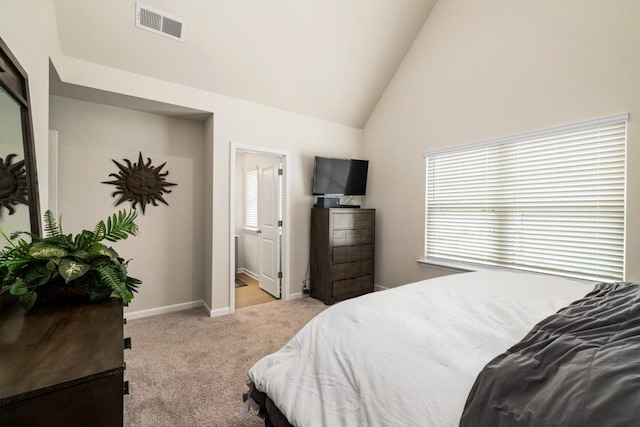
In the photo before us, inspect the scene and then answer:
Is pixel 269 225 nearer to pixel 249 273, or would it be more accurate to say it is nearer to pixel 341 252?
pixel 341 252

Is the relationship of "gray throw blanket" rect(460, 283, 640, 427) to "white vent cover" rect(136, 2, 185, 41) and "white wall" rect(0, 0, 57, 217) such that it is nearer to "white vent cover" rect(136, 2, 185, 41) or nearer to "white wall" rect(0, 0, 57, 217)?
"white wall" rect(0, 0, 57, 217)

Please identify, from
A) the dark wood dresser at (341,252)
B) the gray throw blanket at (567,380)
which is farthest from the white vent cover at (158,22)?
the gray throw blanket at (567,380)

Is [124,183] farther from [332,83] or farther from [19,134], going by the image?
[332,83]

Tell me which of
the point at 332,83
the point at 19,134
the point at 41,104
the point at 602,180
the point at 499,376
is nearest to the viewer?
the point at 499,376

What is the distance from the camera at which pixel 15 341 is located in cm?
75

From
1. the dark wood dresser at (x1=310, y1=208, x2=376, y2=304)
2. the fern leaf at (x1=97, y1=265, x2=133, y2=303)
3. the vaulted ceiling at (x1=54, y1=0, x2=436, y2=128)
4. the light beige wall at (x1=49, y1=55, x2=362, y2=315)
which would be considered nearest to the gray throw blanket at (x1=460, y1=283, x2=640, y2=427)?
the fern leaf at (x1=97, y1=265, x2=133, y2=303)

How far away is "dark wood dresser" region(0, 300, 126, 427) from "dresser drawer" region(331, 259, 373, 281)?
2.85 meters

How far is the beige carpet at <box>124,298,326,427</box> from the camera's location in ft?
5.55

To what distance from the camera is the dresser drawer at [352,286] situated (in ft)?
11.7

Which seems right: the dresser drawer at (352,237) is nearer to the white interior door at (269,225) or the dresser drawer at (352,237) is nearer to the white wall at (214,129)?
the white wall at (214,129)

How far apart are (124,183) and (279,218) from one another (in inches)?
69.9

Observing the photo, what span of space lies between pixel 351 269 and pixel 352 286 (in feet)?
0.75

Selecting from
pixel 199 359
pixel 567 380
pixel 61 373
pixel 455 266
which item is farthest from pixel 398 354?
pixel 455 266

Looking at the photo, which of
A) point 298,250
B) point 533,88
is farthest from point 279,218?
point 533,88
